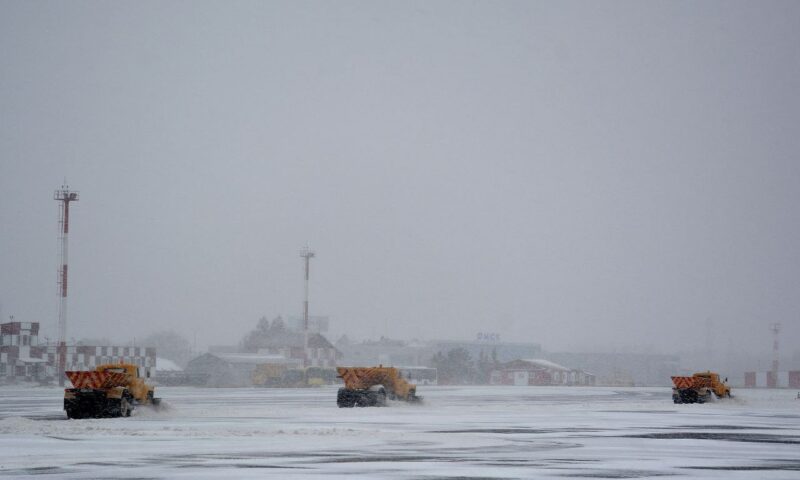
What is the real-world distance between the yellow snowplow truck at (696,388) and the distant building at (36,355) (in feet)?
181

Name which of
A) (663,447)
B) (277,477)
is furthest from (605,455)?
(277,477)

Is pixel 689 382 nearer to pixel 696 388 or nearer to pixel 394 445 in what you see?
pixel 696 388

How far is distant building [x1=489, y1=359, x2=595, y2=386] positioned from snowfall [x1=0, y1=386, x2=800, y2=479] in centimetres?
10819

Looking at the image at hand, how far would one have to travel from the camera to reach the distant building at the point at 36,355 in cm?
10338

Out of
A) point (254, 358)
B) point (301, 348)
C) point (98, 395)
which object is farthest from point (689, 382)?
point (301, 348)

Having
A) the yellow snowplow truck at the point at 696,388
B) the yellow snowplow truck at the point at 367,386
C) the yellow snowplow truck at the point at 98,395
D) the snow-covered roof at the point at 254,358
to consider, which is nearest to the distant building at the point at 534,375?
the snow-covered roof at the point at 254,358

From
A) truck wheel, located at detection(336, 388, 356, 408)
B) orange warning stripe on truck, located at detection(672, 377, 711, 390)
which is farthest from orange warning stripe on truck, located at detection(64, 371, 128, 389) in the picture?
orange warning stripe on truck, located at detection(672, 377, 711, 390)

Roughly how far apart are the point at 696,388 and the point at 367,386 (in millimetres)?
19696

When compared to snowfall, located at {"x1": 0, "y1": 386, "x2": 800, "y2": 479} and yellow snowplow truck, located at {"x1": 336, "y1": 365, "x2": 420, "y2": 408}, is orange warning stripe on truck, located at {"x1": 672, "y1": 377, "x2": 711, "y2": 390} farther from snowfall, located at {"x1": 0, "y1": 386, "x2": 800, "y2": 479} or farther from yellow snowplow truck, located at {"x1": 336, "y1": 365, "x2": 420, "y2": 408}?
yellow snowplow truck, located at {"x1": 336, "y1": 365, "x2": 420, "y2": 408}

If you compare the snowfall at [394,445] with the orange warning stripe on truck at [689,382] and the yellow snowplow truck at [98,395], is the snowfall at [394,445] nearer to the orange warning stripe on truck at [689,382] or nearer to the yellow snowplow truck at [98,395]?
the yellow snowplow truck at [98,395]

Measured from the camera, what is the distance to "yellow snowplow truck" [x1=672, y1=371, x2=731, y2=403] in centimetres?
5906

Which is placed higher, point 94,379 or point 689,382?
point 94,379

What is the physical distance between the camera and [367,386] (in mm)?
51000

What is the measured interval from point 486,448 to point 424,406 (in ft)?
83.7
